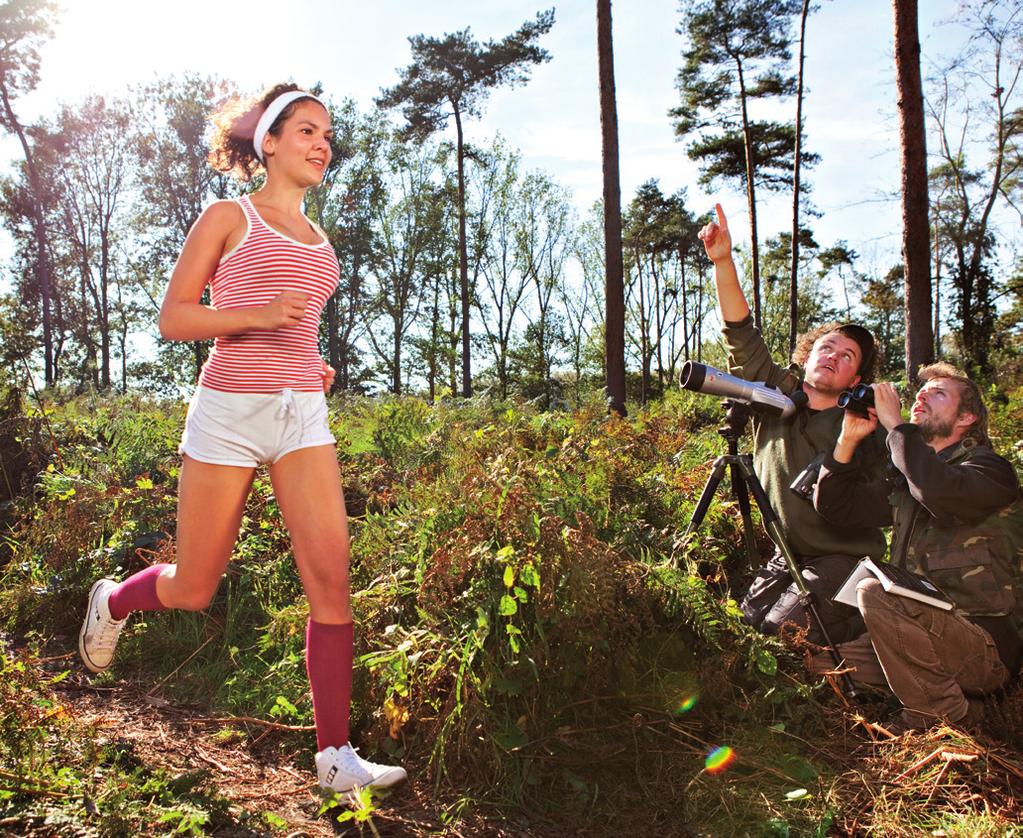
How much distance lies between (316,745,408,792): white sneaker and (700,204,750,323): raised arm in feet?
8.00

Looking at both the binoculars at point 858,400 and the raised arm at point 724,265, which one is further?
the raised arm at point 724,265

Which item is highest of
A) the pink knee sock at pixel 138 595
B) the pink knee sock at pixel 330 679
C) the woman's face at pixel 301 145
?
the woman's face at pixel 301 145

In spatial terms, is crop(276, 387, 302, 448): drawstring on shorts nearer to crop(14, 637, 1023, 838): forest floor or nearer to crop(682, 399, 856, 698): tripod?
crop(14, 637, 1023, 838): forest floor

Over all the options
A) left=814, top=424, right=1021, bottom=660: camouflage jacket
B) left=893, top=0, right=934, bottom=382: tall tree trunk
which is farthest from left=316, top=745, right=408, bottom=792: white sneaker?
left=893, top=0, right=934, bottom=382: tall tree trunk

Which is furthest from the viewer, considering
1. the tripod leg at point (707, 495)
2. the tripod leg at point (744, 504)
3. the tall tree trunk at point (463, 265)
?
the tall tree trunk at point (463, 265)

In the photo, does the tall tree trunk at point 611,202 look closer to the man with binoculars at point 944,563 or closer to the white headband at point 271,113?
the man with binoculars at point 944,563

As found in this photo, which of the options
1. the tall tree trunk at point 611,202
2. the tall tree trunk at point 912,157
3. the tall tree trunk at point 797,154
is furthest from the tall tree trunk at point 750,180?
the tall tree trunk at point 912,157

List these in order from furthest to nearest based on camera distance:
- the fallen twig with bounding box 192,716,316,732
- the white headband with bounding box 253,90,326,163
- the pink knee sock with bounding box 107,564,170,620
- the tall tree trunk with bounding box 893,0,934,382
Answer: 1. the tall tree trunk with bounding box 893,0,934,382
2. the fallen twig with bounding box 192,716,316,732
3. the pink knee sock with bounding box 107,564,170,620
4. the white headband with bounding box 253,90,326,163

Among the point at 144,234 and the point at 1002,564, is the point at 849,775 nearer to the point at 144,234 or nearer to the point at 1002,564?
the point at 1002,564

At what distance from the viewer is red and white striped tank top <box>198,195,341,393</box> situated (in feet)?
8.80

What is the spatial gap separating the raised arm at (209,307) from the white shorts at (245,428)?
0.22 meters

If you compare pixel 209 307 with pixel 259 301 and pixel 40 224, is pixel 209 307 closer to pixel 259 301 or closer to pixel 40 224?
pixel 259 301

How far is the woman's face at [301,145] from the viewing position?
277cm

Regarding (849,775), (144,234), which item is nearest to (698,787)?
(849,775)
